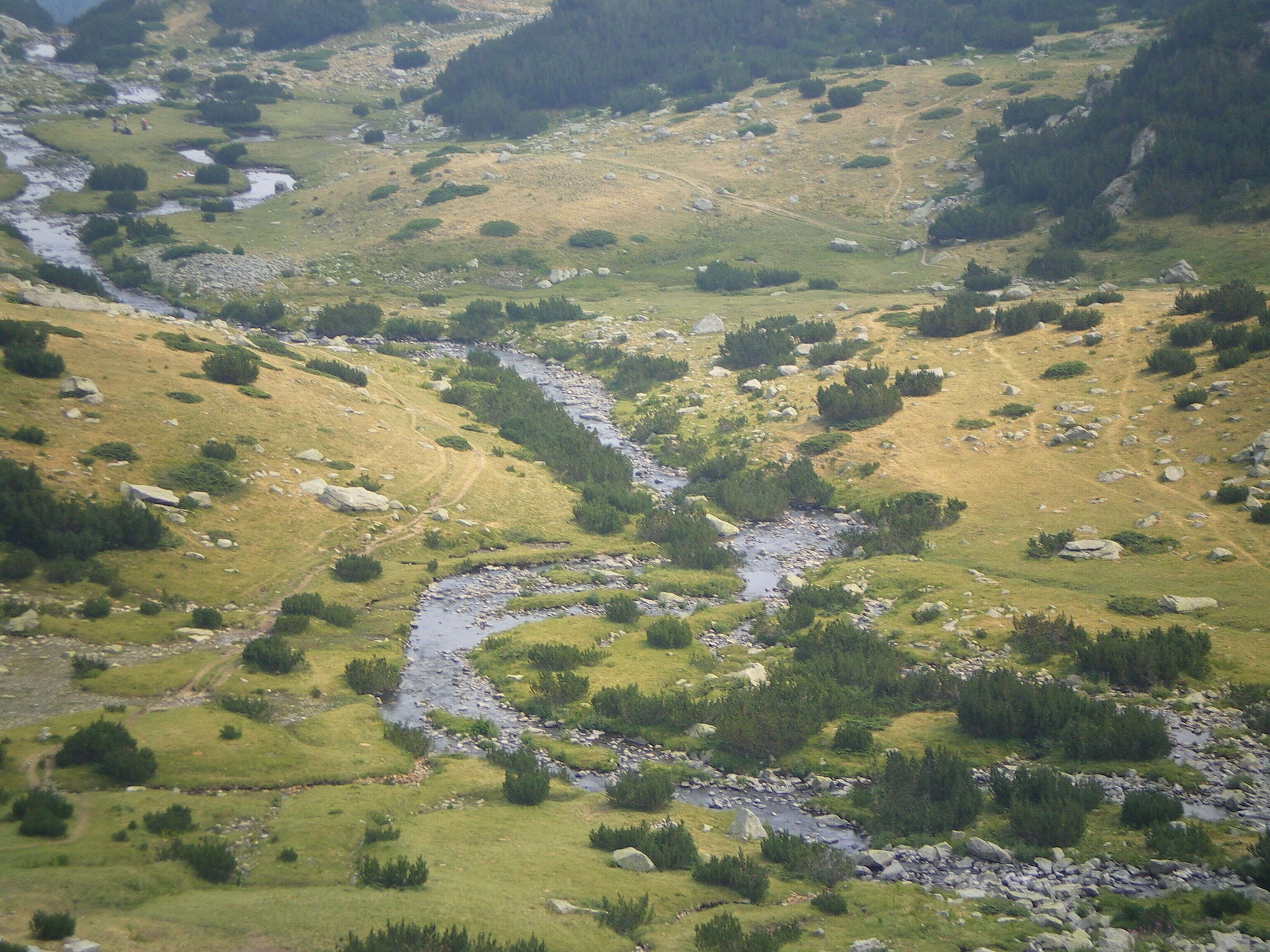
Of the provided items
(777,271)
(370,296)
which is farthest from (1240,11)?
(370,296)

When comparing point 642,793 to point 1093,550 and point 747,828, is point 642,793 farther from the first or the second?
point 1093,550

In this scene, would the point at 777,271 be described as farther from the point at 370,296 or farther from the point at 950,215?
the point at 370,296

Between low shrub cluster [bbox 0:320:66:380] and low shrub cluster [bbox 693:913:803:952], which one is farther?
low shrub cluster [bbox 0:320:66:380]

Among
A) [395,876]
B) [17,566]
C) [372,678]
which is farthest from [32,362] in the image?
[395,876]

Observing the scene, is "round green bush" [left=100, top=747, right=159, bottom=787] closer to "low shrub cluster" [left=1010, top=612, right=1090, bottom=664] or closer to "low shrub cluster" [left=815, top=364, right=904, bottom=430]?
"low shrub cluster" [left=1010, top=612, right=1090, bottom=664]

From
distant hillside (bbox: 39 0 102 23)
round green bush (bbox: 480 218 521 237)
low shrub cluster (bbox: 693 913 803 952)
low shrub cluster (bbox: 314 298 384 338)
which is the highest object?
distant hillside (bbox: 39 0 102 23)

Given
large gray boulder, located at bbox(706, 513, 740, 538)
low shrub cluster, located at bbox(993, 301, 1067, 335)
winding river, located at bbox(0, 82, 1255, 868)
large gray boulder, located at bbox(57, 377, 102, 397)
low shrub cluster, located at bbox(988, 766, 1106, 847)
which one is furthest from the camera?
low shrub cluster, located at bbox(993, 301, 1067, 335)

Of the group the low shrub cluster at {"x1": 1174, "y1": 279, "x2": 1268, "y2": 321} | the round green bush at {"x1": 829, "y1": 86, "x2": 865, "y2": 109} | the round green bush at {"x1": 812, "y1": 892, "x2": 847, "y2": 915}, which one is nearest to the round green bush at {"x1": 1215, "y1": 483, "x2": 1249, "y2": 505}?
the low shrub cluster at {"x1": 1174, "y1": 279, "x2": 1268, "y2": 321}
